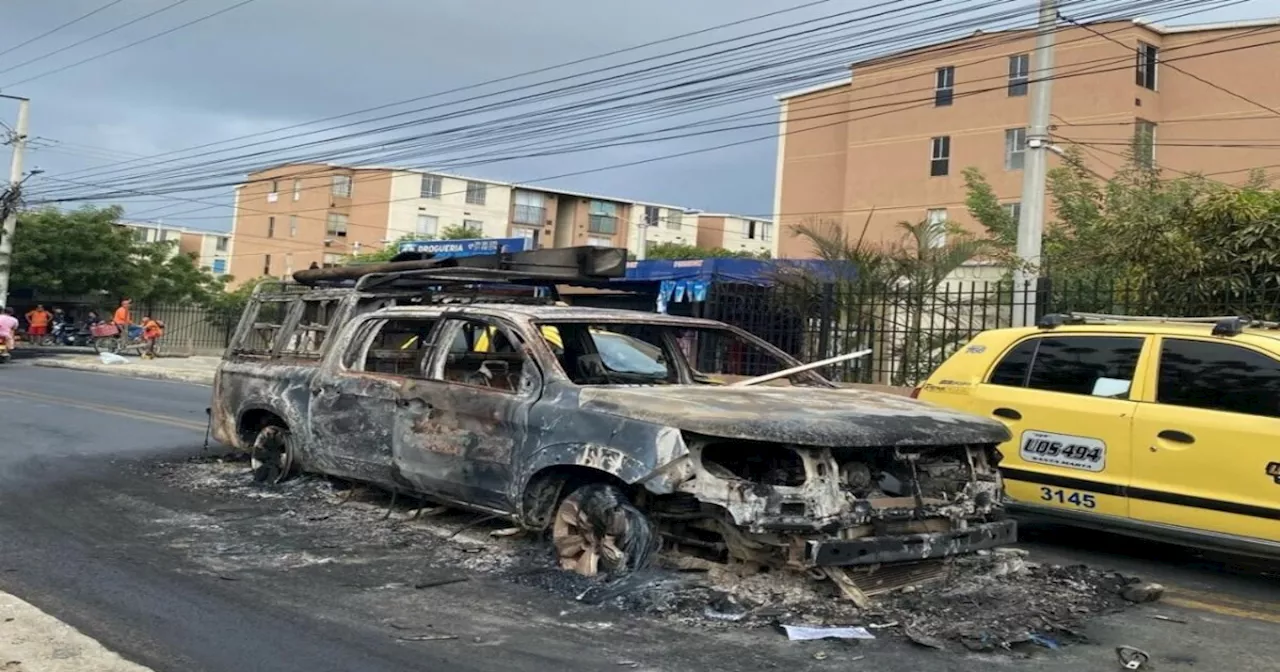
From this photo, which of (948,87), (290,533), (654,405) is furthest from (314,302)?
(948,87)

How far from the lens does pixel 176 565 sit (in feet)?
19.3

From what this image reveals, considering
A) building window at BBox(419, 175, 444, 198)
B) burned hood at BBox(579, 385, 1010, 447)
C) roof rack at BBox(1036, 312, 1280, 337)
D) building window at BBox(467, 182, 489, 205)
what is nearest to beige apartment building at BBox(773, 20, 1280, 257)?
roof rack at BBox(1036, 312, 1280, 337)

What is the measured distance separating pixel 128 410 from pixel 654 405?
11.8 m

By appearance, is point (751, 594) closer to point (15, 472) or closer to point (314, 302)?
point (314, 302)

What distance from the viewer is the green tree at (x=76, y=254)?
34.9 meters

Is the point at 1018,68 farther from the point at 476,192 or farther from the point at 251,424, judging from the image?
the point at 476,192

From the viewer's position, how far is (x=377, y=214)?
6812 cm

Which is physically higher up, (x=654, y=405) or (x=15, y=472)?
(x=654, y=405)

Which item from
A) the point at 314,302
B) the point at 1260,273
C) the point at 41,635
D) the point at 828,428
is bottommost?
the point at 41,635

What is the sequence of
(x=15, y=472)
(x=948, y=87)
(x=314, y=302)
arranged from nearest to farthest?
(x=314, y=302)
(x=15, y=472)
(x=948, y=87)

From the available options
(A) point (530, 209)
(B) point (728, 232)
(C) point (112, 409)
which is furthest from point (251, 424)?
(B) point (728, 232)

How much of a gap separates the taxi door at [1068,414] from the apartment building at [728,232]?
256 feet

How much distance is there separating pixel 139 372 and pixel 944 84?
2764cm

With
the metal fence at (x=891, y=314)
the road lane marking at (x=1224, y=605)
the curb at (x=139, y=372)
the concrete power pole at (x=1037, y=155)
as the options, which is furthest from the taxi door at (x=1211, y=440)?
the curb at (x=139, y=372)
